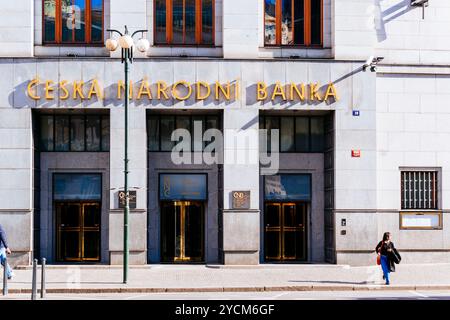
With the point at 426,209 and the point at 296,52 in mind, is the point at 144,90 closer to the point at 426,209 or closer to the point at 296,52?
the point at 296,52

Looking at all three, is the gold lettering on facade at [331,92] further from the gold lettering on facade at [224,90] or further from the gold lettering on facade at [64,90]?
the gold lettering on facade at [64,90]

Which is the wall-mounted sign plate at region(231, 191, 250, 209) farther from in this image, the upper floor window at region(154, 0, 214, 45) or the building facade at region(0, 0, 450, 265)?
the upper floor window at region(154, 0, 214, 45)

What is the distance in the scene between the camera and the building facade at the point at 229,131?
24.6 metres

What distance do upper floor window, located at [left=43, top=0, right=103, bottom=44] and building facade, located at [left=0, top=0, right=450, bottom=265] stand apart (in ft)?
0.17

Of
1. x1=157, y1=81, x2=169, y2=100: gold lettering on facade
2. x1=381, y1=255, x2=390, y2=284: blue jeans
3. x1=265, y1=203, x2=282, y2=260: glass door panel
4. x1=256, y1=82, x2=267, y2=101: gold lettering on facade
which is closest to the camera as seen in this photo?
x1=381, y1=255, x2=390, y2=284: blue jeans

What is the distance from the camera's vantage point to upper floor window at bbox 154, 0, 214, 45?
25.6 metres

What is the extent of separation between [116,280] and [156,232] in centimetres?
655

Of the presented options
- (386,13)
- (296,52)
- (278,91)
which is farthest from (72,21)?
(386,13)

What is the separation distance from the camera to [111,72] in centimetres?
2464

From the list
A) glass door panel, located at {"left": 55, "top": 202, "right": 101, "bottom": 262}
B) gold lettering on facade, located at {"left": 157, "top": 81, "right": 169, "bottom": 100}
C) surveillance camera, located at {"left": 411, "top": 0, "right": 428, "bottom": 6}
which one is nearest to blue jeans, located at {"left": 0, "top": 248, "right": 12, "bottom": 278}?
glass door panel, located at {"left": 55, "top": 202, "right": 101, "bottom": 262}

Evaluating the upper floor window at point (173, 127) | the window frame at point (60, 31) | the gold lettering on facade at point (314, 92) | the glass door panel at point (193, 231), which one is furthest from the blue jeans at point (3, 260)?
the gold lettering on facade at point (314, 92)
